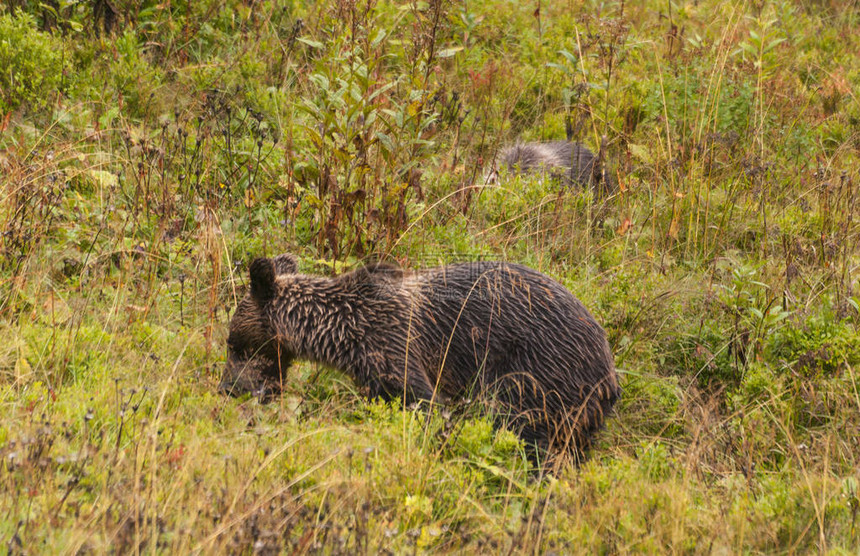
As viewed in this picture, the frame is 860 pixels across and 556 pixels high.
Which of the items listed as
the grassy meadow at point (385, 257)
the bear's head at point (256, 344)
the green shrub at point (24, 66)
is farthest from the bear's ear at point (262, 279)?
the green shrub at point (24, 66)

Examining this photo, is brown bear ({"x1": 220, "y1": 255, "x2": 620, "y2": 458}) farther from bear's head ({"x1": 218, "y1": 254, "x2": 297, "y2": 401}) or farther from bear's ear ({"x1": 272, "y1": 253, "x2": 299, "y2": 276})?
bear's ear ({"x1": 272, "y1": 253, "x2": 299, "y2": 276})

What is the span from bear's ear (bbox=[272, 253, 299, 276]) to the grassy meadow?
47cm

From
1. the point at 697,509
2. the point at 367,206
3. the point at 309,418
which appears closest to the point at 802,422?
the point at 697,509

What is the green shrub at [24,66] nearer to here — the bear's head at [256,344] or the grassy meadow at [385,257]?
the grassy meadow at [385,257]

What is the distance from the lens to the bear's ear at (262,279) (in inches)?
187

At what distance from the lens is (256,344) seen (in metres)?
4.98

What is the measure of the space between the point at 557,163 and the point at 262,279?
4117mm

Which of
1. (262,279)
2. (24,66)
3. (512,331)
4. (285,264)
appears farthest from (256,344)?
(24,66)

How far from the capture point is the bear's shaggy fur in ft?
24.6

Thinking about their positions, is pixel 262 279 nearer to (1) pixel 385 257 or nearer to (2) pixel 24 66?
(1) pixel 385 257

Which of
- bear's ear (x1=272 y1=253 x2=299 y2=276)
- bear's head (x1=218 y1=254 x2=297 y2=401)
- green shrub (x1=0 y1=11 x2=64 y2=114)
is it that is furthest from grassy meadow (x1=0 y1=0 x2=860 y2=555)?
bear's ear (x1=272 y1=253 x2=299 y2=276)

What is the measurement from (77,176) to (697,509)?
539 centimetres

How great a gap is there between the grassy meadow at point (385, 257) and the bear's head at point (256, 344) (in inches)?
8.2

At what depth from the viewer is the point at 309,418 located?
445 centimetres
